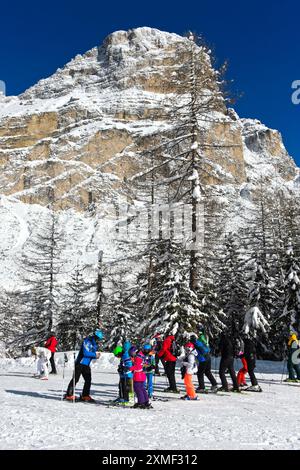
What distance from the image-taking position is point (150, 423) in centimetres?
755

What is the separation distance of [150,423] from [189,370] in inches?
135

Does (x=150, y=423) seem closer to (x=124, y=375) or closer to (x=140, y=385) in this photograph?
(x=140, y=385)

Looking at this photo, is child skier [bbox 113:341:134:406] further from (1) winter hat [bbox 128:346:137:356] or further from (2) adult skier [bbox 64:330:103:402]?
(2) adult skier [bbox 64:330:103:402]

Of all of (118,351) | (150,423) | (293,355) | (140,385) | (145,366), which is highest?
(118,351)

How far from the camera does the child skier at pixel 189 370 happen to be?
35.6 feet

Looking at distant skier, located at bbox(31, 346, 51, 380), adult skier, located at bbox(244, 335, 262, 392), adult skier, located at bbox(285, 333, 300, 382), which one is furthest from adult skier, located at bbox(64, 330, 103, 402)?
adult skier, located at bbox(285, 333, 300, 382)

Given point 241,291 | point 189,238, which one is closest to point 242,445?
point 189,238

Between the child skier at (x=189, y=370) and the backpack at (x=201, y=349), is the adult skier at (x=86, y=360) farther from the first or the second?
the backpack at (x=201, y=349)

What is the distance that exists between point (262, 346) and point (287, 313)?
4.95 meters

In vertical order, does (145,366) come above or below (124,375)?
above

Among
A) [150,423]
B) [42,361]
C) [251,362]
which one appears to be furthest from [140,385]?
[42,361]

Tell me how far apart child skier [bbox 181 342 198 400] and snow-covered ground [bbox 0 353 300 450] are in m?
0.28

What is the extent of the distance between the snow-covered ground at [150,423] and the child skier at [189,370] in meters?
0.28

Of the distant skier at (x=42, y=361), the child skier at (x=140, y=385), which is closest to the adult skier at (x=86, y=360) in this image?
the child skier at (x=140, y=385)
